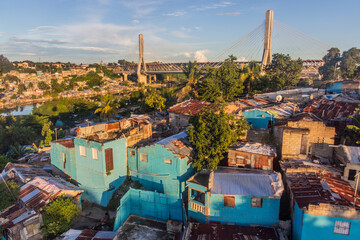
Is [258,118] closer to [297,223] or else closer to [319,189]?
[319,189]

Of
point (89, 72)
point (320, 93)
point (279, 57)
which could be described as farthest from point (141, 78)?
point (320, 93)

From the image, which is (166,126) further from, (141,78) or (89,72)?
(89,72)

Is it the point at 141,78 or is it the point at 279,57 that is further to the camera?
the point at 141,78

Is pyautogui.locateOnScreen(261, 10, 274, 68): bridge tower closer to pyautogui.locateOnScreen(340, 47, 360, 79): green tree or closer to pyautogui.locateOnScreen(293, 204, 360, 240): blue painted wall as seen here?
pyautogui.locateOnScreen(340, 47, 360, 79): green tree

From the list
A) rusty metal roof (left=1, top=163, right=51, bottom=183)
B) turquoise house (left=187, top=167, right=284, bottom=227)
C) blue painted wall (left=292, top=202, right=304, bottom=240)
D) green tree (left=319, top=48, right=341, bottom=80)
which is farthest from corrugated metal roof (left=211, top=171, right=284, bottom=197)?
green tree (left=319, top=48, right=341, bottom=80)

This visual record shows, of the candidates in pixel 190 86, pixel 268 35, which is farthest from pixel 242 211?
pixel 268 35
